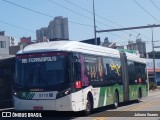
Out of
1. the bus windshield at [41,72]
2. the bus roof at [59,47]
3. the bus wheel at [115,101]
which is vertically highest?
the bus roof at [59,47]

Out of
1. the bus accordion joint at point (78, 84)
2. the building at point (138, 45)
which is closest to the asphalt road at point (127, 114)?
the bus accordion joint at point (78, 84)

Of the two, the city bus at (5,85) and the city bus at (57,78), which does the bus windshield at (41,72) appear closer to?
the city bus at (57,78)

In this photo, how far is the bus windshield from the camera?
53.1ft

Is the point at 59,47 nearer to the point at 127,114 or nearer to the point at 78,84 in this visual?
the point at 78,84

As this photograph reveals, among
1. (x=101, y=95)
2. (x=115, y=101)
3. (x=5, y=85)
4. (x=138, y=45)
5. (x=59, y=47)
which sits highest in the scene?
(x=138, y=45)

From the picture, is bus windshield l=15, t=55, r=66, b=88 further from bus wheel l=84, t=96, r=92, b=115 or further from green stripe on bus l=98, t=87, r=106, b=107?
green stripe on bus l=98, t=87, r=106, b=107

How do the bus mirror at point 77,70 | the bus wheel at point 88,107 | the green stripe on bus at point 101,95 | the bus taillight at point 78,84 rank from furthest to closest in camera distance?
the green stripe on bus at point 101,95 → the bus wheel at point 88,107 → the bus mirror at point 77,70 → the bus taillight at point 78,84

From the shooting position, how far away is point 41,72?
16391 millimetres

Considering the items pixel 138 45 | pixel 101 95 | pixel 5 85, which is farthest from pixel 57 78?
pixel 138 45

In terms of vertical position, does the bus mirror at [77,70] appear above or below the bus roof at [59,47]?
below

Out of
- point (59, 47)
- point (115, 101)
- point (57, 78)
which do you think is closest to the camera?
point (57, 78)

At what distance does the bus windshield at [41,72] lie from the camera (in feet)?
53.1

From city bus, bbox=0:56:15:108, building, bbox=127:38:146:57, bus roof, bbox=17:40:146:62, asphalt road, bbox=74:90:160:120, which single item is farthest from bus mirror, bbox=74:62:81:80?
building, bbox=127:38:146:57

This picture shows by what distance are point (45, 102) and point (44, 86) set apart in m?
0.63
